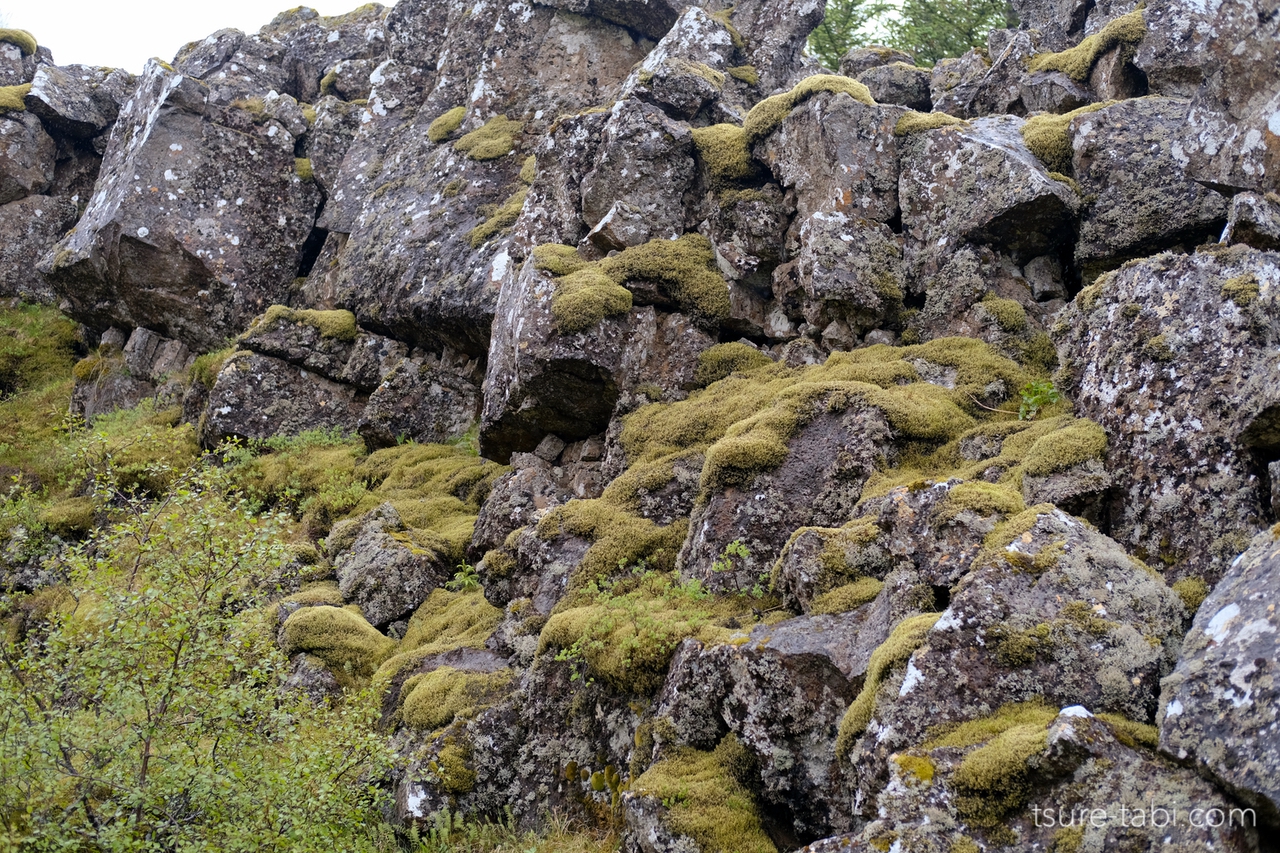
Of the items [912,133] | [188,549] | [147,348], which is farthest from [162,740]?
[147,348]

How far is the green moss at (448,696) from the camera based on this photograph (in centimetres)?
947

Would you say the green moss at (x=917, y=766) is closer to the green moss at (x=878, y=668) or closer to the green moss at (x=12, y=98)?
the green moss at (x=878, y=668)

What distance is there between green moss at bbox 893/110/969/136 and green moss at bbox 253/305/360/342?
11981 millimetres

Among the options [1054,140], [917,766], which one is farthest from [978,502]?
[1054,140]

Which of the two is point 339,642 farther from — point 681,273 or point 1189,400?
point 1189,400

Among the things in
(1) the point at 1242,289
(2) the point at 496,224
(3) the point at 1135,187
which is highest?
(3) the point at 1135,187

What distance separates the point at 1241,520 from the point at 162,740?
8608mm

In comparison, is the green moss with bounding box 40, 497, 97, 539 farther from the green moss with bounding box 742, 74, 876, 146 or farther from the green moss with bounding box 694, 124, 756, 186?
the green moss with bounding box 742, 74, 876, 146

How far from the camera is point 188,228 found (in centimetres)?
2177

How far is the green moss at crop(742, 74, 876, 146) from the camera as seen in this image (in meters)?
14.0

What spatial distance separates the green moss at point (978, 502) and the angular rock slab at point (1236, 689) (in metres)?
1.83

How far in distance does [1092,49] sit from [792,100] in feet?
15.6

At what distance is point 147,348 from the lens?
2306 centimetres

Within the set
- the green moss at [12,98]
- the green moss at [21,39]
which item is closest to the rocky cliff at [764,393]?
the green moss at [12,98]
